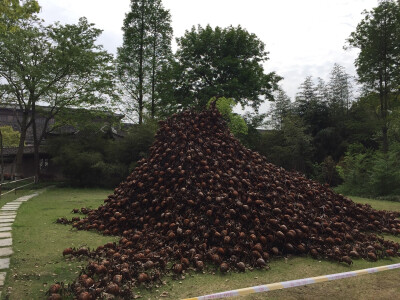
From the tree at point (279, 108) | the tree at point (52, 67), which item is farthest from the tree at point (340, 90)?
the tree at point (52, 67)

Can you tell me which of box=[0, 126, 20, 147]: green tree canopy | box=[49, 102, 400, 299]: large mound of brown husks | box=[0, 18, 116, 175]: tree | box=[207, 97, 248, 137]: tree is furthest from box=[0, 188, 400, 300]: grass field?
box=[0, 126, 20, 147]: green tree canopy

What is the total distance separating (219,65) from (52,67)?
10.7 m

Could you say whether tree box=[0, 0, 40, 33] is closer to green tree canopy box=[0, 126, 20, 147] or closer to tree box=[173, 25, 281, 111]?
tree box=[173, 25, 281, 111]

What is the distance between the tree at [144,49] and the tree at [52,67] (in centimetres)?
248

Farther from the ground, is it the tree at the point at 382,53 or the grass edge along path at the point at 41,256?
the tree at the point at 382,53

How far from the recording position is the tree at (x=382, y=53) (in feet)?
54.0

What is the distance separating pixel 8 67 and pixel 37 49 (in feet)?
6.08

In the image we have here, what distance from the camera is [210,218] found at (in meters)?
3.96

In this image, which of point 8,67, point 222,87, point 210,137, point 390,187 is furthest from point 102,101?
point 390,187

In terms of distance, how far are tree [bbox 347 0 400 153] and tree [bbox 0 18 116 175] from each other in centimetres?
1580

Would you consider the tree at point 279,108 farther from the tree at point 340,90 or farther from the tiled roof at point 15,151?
the tiled roof at point 15,151

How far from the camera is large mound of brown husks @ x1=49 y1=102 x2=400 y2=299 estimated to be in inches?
126

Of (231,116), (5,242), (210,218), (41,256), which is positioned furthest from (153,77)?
(41,256)

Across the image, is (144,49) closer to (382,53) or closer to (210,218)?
(382,53)
